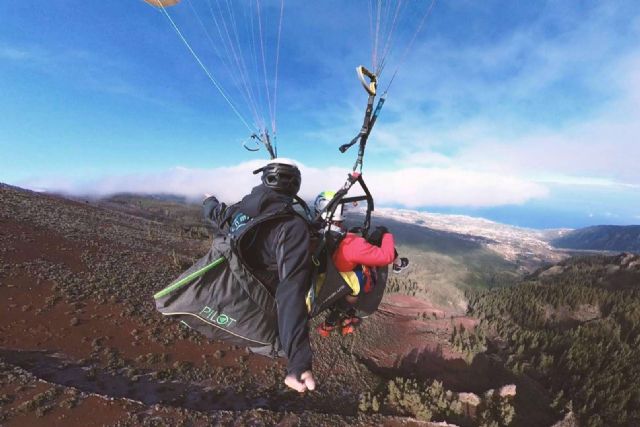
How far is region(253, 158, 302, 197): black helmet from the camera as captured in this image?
140 inches

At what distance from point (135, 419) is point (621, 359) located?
21.0 metres

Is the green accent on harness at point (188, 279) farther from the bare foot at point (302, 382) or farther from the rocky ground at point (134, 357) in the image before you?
the rocky ground at point (134, 357)

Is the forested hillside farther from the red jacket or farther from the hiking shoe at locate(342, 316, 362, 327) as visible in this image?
the red jacket

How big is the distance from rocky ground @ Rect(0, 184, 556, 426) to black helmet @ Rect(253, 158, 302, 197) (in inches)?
227

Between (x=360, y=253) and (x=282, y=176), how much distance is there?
138cm

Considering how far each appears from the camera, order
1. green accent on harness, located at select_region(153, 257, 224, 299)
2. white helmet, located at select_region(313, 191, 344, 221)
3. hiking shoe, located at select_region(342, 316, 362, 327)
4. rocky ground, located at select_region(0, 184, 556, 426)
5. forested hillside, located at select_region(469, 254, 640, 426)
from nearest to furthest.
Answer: green accent on harness, located at select_region(153, 257, 224, 299) → white helmet, located at select_region(313, 191, 344, 221) → hiking shoe, located at select_region(342, 316, 362, 327) → rocky ground, located at select_region(0, 184, 556, 426) → forested hillside, located at select_region(469, 254, 640, 426)

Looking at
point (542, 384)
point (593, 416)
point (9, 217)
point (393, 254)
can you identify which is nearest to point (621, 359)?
point (542, 384)

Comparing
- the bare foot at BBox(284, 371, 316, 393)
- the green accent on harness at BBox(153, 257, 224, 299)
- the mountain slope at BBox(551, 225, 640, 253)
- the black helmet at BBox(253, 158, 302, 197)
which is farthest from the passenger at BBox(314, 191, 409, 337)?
the mountain slope at BBox(551, 225, 640, 253)

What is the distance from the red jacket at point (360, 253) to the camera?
388cm

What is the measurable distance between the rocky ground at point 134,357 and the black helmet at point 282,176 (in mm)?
5765

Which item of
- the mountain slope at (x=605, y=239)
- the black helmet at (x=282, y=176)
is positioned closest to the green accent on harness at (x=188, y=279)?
the black helmet at (x=282, y=176)

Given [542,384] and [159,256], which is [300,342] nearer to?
[159,256]

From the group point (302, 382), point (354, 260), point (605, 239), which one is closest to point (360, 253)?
point (354, 260)

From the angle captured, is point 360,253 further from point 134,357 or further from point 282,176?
point 134,357
